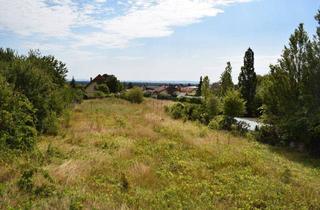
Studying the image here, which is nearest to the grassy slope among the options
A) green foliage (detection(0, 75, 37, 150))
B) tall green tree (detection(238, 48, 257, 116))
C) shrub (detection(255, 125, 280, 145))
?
green foliage (detection(0, 75, 37, 150))

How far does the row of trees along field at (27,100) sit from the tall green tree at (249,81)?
24450 mm

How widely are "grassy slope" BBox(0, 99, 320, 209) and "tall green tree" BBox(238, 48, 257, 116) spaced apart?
27.5 metres

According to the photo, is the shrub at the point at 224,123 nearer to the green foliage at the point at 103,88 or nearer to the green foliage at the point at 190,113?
the green foliage at the point at 190,113

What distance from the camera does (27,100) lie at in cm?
1655

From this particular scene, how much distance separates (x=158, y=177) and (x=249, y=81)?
35533 mm

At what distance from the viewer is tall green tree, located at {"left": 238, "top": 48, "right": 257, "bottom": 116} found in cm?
4441

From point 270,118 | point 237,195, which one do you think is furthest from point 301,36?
point 237,195

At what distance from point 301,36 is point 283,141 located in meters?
6.91

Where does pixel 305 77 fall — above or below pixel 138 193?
above

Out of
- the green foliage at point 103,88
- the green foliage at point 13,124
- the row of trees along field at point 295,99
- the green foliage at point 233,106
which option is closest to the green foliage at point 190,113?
the green foliage at point 233,106

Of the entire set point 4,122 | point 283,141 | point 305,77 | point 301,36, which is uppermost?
point 301,36

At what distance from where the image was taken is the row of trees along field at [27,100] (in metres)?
13.2

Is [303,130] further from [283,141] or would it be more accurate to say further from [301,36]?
[301,36]

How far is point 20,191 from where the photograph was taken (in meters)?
8.66
